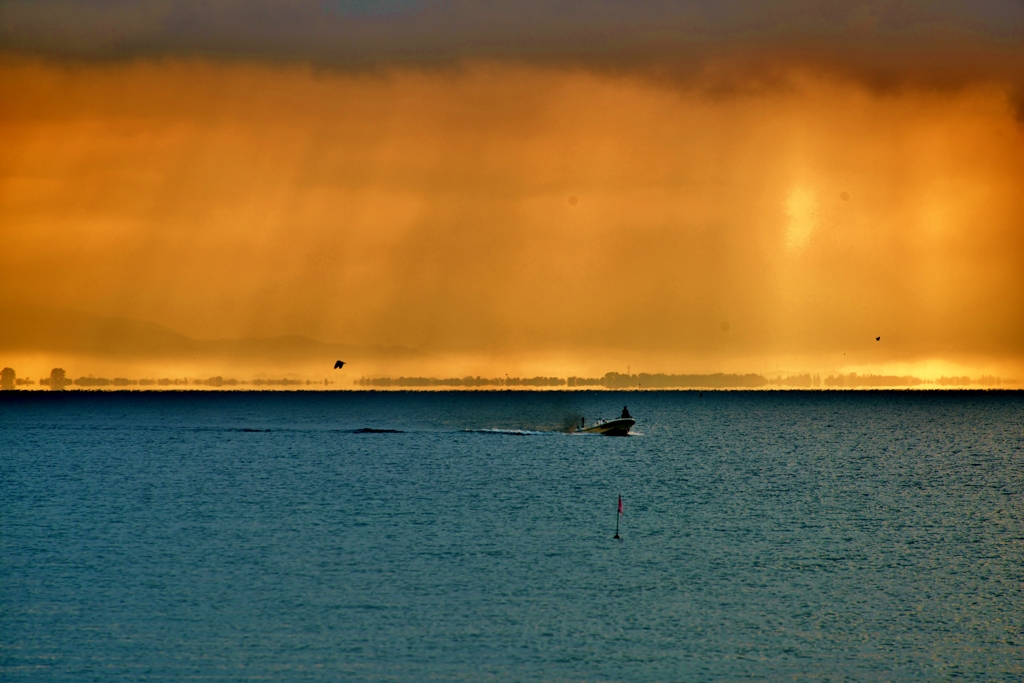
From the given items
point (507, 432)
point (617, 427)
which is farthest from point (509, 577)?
point (507, 432)

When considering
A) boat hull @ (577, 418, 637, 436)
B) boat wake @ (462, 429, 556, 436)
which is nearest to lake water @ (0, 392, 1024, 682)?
boat hull @ (577, 418, 637, 436)

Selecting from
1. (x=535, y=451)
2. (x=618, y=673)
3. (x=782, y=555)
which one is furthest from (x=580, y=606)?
(x=535, y=451)

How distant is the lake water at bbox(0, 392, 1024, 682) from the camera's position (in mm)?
35375

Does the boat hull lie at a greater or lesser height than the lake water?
greater

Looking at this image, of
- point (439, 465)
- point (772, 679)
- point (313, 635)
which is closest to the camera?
point (772, 679)

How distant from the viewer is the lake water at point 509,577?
116ft

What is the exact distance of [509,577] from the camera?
48844mm

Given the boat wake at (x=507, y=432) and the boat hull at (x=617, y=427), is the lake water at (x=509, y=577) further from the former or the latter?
the boat wake at (x=507, y=432)

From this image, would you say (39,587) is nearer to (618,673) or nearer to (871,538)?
(618,673)

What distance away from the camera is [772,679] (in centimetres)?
3331

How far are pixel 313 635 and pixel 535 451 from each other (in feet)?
328

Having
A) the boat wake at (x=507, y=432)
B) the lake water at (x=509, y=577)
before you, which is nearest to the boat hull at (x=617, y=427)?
Answer: the boat wake at (x=507, y=432)

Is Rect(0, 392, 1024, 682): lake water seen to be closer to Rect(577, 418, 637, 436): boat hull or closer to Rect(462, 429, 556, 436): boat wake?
Rect(577, 418, 637, 436): boat hull

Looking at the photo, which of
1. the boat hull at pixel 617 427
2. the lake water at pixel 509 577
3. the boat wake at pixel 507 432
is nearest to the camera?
the lake water at pixel 509 577
